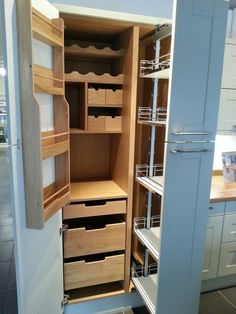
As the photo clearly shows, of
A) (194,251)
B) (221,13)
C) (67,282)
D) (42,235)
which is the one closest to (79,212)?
(42,235)

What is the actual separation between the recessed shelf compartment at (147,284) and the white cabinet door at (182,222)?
5.2 inches

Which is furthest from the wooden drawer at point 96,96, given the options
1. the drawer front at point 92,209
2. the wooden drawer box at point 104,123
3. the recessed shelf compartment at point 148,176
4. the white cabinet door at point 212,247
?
the white cabinet door at point 212,247

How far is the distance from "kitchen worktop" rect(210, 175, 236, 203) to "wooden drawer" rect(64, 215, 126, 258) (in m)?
0.77

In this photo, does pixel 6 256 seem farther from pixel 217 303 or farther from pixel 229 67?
pixel 229 67

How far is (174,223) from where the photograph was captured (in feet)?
4.54

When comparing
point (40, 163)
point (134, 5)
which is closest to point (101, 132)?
point (40, 163)

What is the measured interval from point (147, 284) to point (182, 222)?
671 millimetres

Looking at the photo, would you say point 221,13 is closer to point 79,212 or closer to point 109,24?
point 109,24

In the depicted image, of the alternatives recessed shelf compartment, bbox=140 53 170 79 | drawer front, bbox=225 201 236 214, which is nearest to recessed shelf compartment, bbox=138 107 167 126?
recessed shelf compartment, bbox=140 53 170 79

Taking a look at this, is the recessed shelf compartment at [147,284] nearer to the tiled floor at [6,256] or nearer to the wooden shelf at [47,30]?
the tiled floor at [6,256]

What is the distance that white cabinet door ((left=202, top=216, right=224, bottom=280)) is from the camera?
78.2 inches

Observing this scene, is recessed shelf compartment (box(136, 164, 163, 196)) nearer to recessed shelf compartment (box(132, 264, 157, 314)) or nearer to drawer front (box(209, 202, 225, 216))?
drawer front (box(209, 202, 225, 216))

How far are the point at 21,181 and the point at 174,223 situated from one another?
84 cm

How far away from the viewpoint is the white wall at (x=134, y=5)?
201 cm
